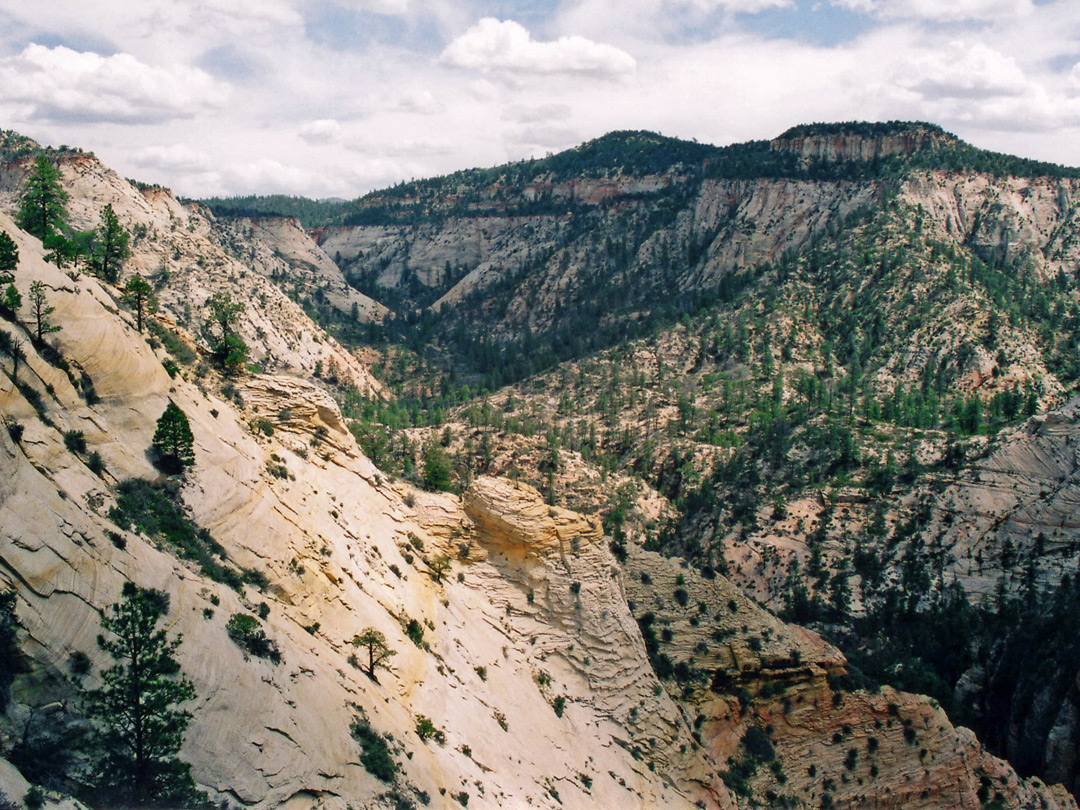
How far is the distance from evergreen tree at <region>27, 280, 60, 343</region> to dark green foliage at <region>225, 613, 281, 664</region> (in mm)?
11747

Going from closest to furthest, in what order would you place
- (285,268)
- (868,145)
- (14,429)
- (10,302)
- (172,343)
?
1. (14,429)
2. (10,302)
3. (172,343)
4. (868,145)
5. (285,268)

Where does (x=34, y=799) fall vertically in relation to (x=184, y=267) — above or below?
below

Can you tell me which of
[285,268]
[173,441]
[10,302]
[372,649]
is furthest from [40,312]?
[285,268]

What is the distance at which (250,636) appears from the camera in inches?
1132

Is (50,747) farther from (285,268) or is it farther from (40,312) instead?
(285,268)

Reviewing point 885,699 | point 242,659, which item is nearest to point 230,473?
point 242,659

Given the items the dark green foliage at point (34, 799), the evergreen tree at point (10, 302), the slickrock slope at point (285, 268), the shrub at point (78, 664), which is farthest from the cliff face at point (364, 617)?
the slickrock slope at point (285, 268)

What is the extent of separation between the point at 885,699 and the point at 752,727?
7717 mm

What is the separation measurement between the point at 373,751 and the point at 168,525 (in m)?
10.4

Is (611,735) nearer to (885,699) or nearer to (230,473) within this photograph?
(885,699)

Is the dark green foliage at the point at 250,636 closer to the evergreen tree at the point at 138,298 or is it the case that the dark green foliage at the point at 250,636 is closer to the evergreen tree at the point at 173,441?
the evergreen tree at the point at 173,441

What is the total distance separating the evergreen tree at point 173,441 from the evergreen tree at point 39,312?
191 inches

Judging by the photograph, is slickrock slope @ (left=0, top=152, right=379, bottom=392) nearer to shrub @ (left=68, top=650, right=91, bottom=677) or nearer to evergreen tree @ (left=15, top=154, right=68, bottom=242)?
evergreen tree @ (left=15, top=154, right=68, bottom=242)

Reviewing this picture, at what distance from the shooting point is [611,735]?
46.0m
